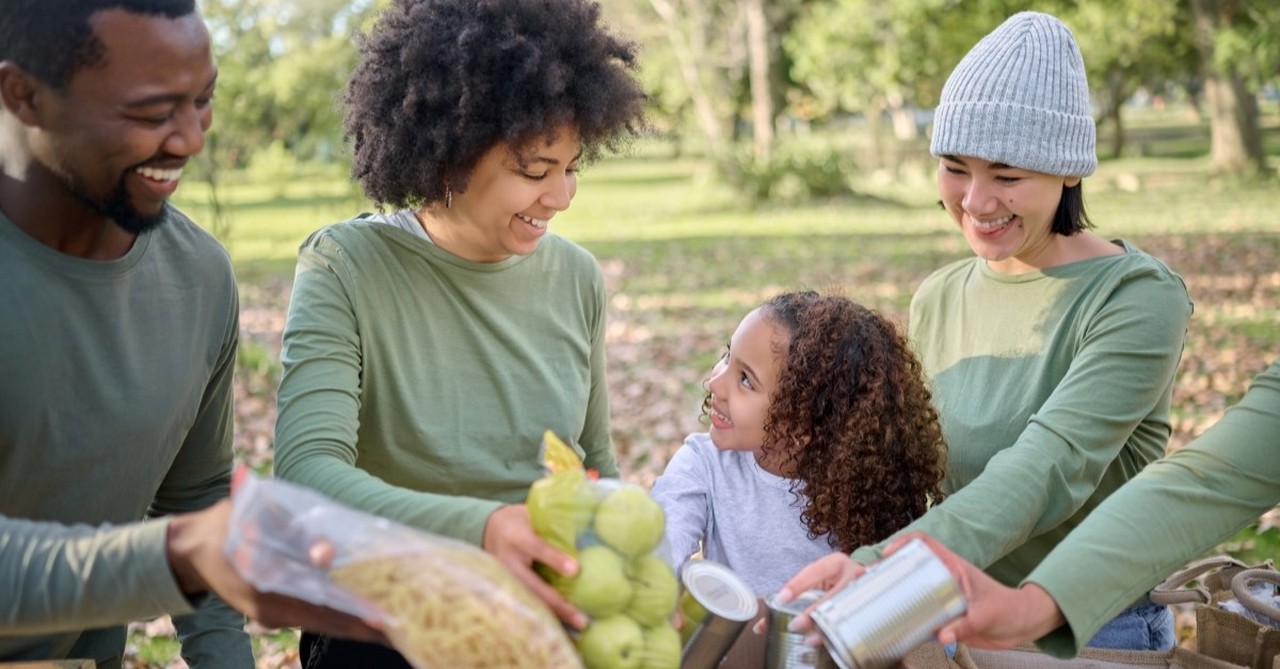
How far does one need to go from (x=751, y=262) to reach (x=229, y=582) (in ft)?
54.9

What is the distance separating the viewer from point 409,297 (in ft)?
10.3

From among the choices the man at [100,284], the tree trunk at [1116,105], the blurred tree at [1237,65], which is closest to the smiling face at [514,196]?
the man at [100,284]

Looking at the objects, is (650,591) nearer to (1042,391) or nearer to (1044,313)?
(1042,391)

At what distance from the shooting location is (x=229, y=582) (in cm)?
195

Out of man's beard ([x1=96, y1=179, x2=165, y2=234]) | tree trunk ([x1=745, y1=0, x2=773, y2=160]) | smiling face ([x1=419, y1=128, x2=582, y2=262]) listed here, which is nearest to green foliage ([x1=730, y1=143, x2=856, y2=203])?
tree trunk ([x1=745, y1=0, x2=773, y2=160])

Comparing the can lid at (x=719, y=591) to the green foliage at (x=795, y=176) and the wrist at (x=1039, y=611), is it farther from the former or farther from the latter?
the green foliage at (x=795, y=176)

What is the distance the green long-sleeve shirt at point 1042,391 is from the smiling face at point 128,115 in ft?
4.94

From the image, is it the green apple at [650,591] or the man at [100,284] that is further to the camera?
the man at [100,284]

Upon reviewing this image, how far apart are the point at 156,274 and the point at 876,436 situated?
167 centimetres

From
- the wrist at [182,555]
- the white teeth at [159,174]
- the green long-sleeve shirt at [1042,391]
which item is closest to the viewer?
the wrist at [182,555]

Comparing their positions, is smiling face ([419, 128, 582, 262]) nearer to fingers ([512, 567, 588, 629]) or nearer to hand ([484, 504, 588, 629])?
hand ([484, 504, 588, 629])

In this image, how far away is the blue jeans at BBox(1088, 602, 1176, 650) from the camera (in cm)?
325

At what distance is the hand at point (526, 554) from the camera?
82.5 inches

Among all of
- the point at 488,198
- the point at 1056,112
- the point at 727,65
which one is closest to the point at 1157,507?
the point at 1056,112
